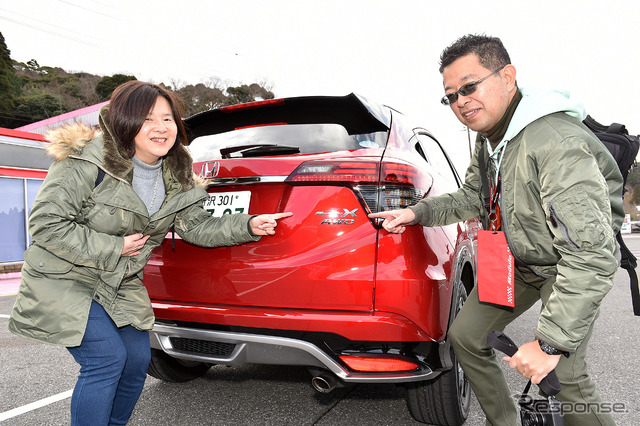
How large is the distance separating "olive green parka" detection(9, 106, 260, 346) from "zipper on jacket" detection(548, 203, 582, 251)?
3.94ft

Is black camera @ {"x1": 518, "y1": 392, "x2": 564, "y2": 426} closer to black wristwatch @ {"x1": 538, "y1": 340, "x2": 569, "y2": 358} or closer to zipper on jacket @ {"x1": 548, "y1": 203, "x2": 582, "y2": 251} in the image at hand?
black wristwatch @ {"x1": 538, "y1": 340, "x2": 569, "y2": 358}

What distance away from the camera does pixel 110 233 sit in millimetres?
1851

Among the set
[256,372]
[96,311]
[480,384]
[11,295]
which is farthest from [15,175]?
[480,384]

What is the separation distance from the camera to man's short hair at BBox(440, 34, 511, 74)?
6.01ft

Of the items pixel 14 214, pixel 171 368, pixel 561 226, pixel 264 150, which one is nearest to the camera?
pixel 561 226

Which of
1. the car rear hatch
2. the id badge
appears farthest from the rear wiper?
the id badge

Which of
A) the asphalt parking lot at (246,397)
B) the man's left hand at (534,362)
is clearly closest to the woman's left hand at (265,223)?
the man's left hand at (534,362)

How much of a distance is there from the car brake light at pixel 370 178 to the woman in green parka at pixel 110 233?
24 centimetres

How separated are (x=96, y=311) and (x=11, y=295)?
317 inches

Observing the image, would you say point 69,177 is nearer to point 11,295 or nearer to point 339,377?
point 339,377

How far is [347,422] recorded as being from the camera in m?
2.50

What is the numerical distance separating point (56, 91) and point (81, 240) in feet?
156

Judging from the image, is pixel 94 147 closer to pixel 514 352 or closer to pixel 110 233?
pixel 110 233

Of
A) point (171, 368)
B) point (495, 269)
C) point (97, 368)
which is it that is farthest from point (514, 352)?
point (171, 368)
